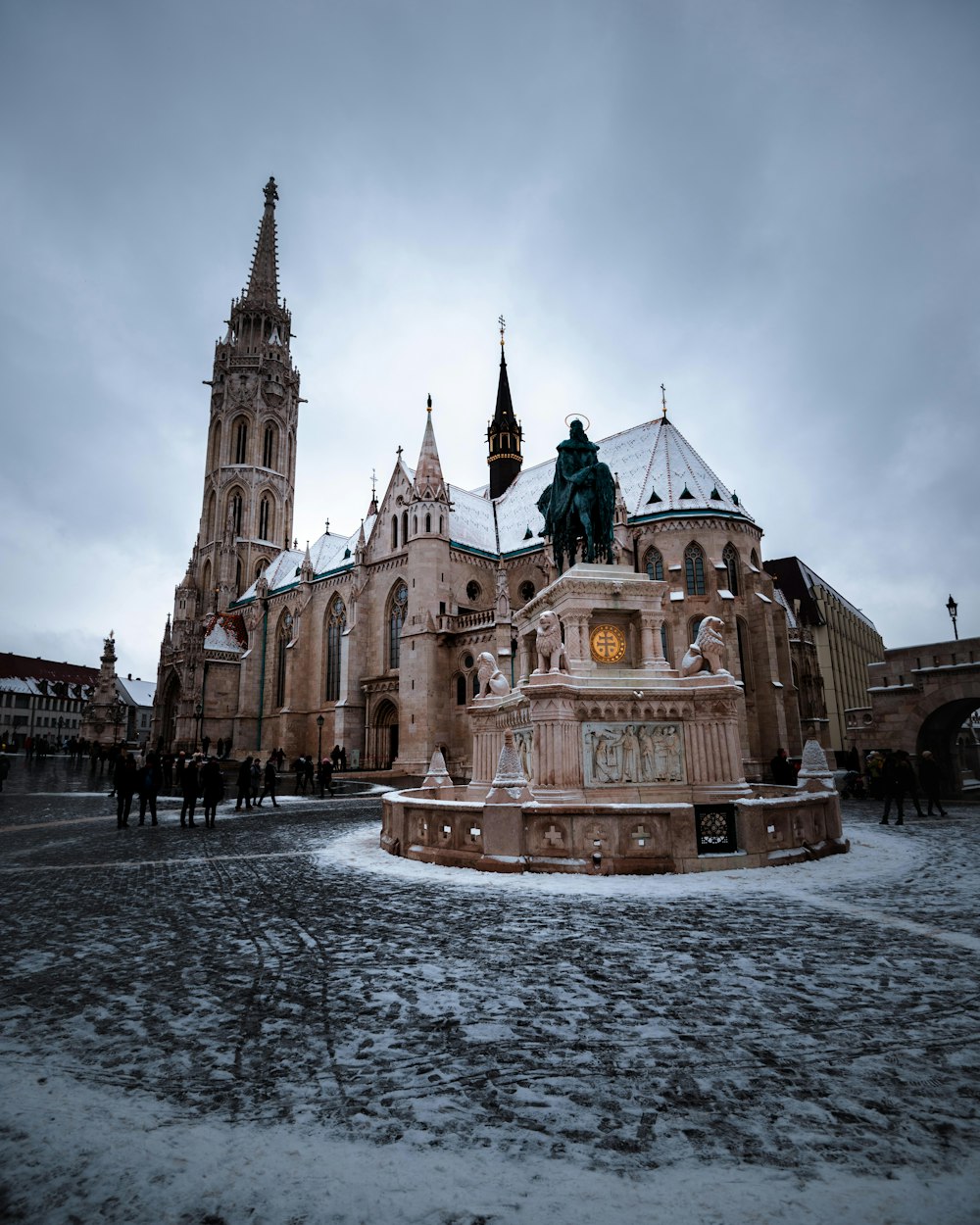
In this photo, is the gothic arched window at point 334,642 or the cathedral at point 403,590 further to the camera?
the gothic arched window at point 334,642

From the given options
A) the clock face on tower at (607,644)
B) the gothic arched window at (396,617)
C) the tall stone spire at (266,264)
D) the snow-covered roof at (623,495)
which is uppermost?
the tall stone spire at (266,264)

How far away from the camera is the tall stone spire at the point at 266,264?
6938cm

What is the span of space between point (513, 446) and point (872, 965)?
170 feet

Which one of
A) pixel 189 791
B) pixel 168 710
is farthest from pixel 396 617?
pixel 189 791

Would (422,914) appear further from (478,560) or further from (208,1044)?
(478,560)

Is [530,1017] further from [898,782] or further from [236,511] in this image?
[236,511]

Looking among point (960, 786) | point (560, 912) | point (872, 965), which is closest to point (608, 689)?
point (560, 912)

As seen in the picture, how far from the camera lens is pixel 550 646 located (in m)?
11.6

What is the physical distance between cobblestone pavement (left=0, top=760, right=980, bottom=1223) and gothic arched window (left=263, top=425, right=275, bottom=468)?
62068 mm

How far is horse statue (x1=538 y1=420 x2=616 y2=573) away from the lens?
46.5 feet

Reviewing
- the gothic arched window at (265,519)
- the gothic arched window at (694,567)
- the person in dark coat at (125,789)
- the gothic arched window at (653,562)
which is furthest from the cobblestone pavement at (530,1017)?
the gothic arched window at (265,519)

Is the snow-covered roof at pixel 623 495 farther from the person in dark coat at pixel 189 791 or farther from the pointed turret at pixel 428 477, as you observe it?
the person in dark coat at pixel 189 791

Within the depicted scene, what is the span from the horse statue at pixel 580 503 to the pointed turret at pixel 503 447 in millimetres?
38319

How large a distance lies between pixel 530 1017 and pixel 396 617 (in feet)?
127
